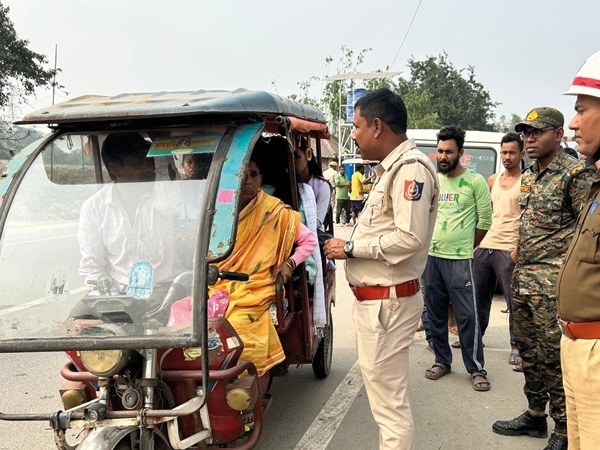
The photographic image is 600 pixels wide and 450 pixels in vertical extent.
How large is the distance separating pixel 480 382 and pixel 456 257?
1005mm

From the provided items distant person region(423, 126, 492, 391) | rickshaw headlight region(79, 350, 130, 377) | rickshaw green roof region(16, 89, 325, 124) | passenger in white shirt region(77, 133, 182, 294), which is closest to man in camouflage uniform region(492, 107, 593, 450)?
distant person region(423, 126, 492, 391)

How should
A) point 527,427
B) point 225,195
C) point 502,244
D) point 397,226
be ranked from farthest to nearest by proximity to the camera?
point 502,244 → point 527,427 → point 397,226 → point 225,195

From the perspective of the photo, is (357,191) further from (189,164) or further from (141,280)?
(141,280)

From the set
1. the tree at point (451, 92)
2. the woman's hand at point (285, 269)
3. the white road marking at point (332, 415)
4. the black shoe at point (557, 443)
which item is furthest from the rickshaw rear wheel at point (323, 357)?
the tree at point (451, 92)

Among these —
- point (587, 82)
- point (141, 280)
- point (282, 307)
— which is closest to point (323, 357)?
point (282, 307)

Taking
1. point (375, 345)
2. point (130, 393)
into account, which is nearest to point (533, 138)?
point (375, 345)

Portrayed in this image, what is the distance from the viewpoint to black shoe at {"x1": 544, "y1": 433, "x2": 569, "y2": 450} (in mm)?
3170

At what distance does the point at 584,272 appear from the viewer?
2.07 metres

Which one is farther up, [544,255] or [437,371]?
[544,255]

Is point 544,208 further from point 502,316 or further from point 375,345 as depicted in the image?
point 502,316

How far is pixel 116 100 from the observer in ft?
8.71

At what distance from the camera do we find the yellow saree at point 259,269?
288cm

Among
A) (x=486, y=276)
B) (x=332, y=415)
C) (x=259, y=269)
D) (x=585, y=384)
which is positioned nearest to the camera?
(x=585, y=384)

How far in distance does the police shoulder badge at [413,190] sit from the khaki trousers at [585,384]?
87 cm
